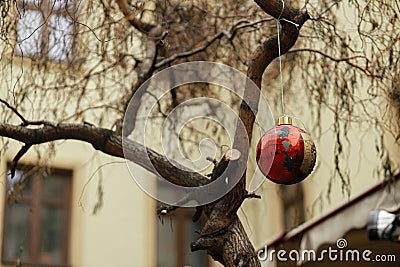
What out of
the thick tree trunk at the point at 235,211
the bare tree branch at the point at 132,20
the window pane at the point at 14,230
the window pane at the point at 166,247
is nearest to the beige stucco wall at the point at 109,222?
the window pane at the point at 166,247

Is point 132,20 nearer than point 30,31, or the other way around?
point 30,31

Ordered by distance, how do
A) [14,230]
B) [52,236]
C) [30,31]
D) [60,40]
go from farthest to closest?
[52,236] < [14,230] < [60,40] < [30,31]

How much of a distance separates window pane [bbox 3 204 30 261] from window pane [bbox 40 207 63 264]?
294mm

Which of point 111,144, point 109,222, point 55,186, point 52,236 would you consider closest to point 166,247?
point 109,222

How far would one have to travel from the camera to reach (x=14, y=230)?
11.7m

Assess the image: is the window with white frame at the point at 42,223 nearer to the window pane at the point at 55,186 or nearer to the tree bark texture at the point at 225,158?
the window pane at the point at 55,186

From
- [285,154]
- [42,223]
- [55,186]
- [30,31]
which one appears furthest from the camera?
[55,186]

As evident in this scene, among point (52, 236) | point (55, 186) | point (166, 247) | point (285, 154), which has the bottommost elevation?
point (285, 154)

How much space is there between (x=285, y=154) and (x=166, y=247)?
27.9ft

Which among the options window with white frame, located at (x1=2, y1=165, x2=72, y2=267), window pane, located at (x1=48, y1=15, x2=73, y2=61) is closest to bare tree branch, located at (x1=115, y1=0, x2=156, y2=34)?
window pane, located at (x1=48, y1=15, x2=73, y2=61)

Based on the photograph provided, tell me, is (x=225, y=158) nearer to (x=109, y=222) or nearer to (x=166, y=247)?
(x=109, y=222)

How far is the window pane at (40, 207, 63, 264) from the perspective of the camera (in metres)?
12.0

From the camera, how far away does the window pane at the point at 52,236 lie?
39.3ft

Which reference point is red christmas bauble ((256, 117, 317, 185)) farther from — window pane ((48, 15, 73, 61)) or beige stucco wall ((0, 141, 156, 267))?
beige stucco wall ((0, 141, 156, 267))
